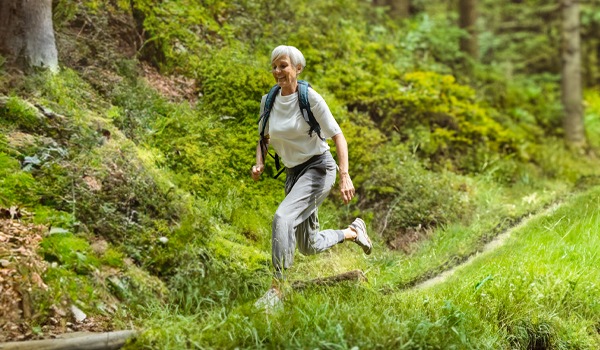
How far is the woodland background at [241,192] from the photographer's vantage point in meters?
5.93

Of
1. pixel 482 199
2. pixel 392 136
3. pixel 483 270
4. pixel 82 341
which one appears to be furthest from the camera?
pixel 392 136

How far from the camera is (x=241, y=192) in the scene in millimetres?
9172

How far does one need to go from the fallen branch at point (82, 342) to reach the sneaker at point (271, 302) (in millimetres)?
1063

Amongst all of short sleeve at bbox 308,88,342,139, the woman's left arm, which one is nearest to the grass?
the woman's left arm

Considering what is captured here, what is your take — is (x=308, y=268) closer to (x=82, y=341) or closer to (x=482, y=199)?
(x=82, y=341)

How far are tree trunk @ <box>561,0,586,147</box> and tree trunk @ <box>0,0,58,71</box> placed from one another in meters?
12.3

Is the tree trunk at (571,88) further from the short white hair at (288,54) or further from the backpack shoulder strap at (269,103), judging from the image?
the short white hair at (288,54)

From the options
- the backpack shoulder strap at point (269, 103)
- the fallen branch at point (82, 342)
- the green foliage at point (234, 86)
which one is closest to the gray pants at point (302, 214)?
the backpack shoulder strap at point (269, 103)

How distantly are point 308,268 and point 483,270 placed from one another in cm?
191

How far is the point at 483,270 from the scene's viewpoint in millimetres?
7641

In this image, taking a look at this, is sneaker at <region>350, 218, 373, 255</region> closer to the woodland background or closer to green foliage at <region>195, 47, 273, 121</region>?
the woodland background

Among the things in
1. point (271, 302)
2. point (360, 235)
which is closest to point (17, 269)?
point (271, 302)

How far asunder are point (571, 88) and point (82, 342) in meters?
14.6

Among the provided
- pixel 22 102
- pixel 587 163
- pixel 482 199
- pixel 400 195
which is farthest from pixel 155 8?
pixel 587 163
